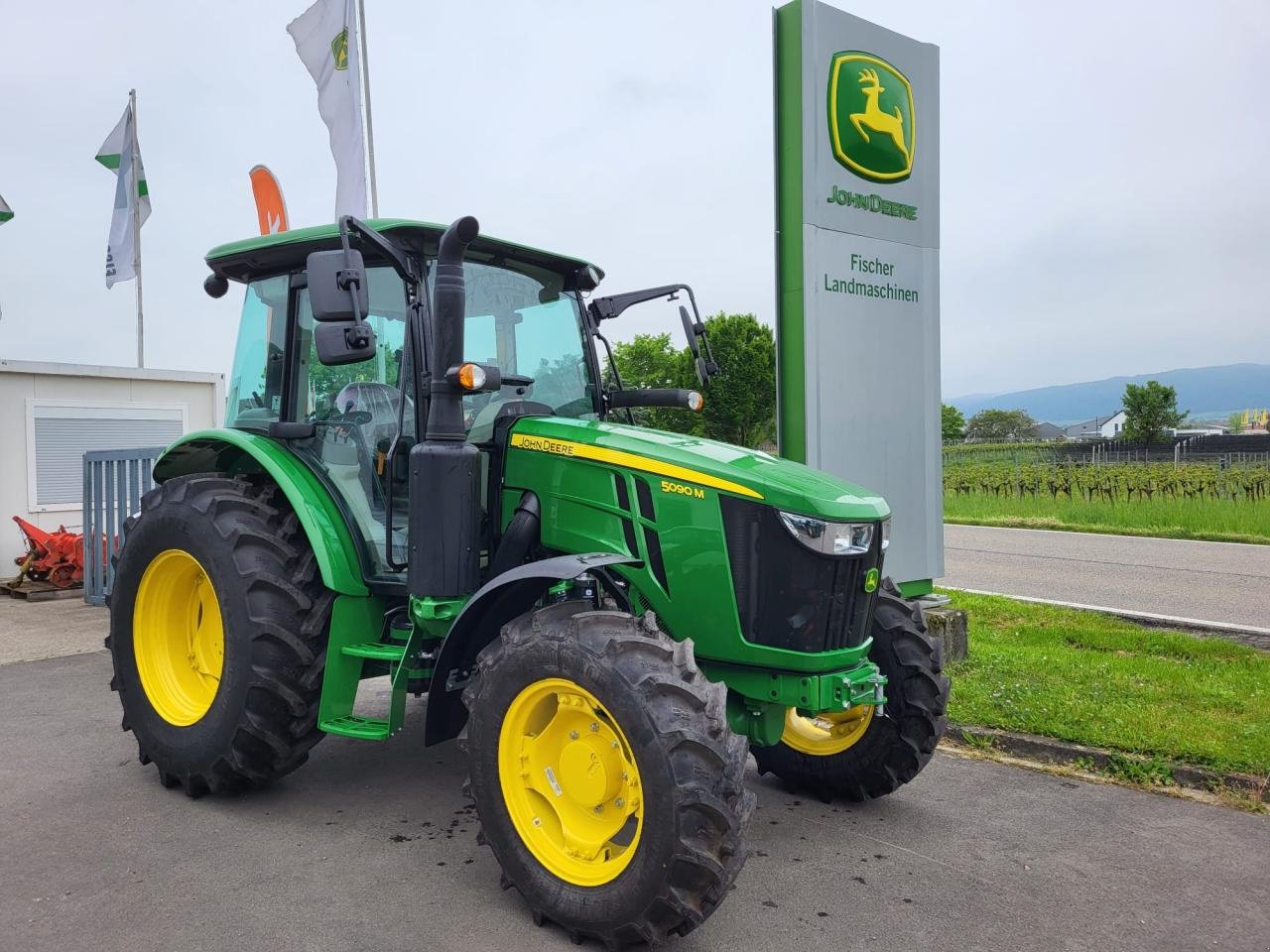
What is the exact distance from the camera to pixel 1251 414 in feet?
277

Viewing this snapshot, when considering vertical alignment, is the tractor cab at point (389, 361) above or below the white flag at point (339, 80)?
below

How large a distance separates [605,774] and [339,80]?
429 inches

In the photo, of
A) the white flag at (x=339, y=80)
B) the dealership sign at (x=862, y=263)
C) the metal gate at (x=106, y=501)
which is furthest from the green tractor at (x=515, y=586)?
the white flag at (x=339, y=80)

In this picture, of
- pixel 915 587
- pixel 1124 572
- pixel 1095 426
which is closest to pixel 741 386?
pixel 1124 572

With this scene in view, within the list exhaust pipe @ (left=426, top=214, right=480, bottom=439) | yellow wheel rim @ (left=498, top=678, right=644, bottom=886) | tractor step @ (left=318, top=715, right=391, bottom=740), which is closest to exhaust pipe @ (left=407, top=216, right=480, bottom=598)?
exhaust pipe @ (left=426, top=214, right=480, bottom=439)

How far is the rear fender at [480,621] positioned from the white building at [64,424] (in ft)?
32.2

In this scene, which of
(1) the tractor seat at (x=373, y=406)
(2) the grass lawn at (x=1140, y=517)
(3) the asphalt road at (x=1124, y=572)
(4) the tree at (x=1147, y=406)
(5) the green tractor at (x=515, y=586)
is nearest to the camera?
(5) the green tractor at (x=515, y=586)

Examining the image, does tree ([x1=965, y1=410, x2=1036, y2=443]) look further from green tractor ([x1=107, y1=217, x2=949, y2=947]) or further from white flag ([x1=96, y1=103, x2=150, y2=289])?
green tractor ([x1=107, y1=217, x2=949, y2=947])

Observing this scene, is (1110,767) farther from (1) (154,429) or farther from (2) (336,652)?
(1) (154,429)

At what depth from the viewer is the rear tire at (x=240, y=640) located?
4191 millimetres

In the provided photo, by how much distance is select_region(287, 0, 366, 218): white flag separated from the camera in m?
11.7

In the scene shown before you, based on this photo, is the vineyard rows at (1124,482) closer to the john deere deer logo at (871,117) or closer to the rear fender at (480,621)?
the john deere deer logo at (871,117)

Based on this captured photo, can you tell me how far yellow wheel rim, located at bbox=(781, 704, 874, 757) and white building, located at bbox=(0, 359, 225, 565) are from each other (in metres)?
10.3

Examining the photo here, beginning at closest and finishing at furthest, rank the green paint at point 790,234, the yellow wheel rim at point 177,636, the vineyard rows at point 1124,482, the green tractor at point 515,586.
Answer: the green tractor at point 515,586
the yellow wheel rim at point 177,636
the green paint at point 790,234
the vineyard rows at point 1124,482
